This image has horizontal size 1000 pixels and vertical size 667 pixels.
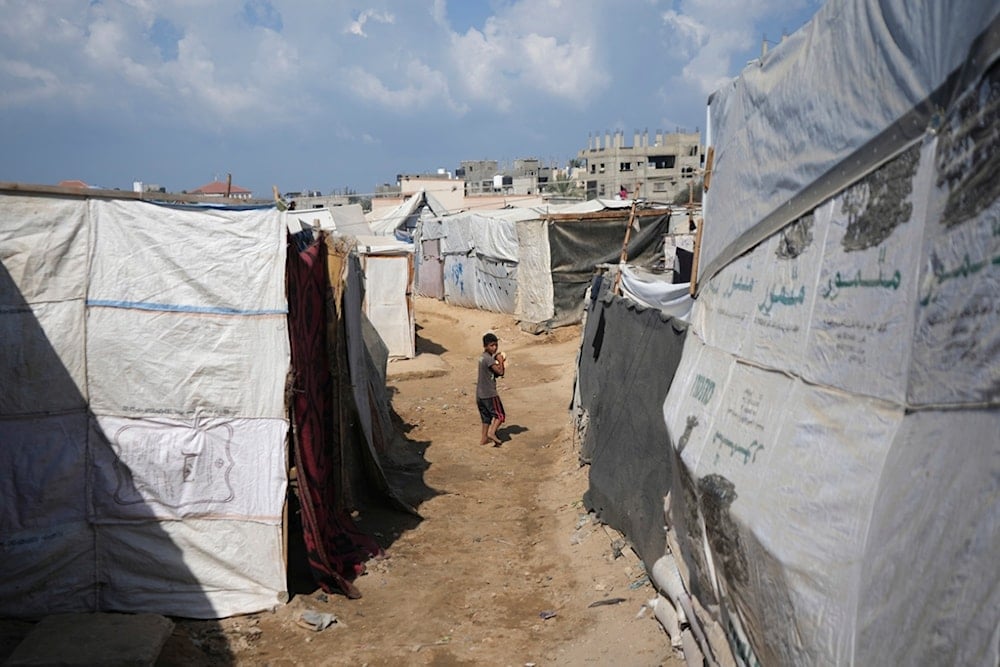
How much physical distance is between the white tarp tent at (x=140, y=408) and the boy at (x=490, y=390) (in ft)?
16.6

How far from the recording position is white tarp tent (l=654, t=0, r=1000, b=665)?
212 cm

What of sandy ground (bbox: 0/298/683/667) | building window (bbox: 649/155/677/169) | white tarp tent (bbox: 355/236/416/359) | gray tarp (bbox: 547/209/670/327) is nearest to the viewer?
sandy ground (bbox: 0/298/683/667)

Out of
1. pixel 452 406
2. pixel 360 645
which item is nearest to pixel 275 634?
pixel 360 645

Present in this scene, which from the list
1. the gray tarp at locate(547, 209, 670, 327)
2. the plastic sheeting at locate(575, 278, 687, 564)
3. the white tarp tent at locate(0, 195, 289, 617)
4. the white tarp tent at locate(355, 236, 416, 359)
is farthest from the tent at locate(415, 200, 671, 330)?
the white tarp tent at locate(0, 195, 289, 617)

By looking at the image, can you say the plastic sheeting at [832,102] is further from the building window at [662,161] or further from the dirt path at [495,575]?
the building window at [662,161]

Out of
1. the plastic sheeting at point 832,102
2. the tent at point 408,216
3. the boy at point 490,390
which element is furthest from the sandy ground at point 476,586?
the tent at point 408,216

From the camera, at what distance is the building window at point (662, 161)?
59.7 m

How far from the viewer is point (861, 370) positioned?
2842 mm

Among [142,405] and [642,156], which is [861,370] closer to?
[142,405]

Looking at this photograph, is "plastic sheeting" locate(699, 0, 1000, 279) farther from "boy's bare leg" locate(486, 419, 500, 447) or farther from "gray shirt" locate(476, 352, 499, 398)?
"boy's bare leg" locate(486, 419, 500, 447)

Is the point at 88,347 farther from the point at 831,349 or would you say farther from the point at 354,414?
the point at 831,349

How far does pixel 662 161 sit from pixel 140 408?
57952 mm

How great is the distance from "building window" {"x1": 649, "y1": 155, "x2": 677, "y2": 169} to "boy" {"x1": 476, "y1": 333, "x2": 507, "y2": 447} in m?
51.2

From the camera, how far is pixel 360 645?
575 centimetres
